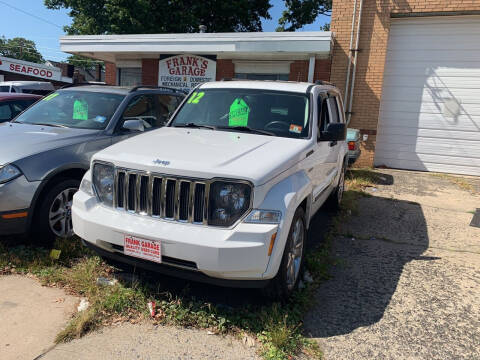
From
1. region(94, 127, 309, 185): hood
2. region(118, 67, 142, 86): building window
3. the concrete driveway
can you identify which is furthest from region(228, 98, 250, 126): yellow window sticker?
region(118, 67, 142, 86): building window

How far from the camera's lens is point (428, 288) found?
379 cm

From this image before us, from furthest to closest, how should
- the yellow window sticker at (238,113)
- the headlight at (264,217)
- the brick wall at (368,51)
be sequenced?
1. the brick wall at (368,51)
2. the yellow window sticker at (238,113)
3. the headlight at (264,217)

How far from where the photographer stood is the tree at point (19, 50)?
77500 mm

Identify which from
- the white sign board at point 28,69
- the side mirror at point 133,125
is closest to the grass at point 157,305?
the side mirror at point 133,125

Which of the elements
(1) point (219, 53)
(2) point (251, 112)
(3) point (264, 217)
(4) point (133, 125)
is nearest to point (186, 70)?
(1) point (219, 53)

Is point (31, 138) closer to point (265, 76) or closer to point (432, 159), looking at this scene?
point (265, 76)

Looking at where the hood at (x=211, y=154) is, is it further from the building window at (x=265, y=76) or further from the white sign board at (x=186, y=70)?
the white sign board at (x=186, y=70)

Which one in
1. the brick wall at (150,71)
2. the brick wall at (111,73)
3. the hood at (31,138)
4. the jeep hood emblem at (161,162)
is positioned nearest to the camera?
the jeep hood emblem at (161,162)

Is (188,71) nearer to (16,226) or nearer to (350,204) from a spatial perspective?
(350,204)

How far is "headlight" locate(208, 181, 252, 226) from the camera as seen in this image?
9.40 ft

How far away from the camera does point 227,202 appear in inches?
114

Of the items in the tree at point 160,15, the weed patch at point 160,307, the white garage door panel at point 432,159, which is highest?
the tree at point 160,15

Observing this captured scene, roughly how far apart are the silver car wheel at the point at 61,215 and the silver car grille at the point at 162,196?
4.59 ft

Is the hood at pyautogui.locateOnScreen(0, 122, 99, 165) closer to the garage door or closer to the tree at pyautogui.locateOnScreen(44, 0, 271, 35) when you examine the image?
the garage door
